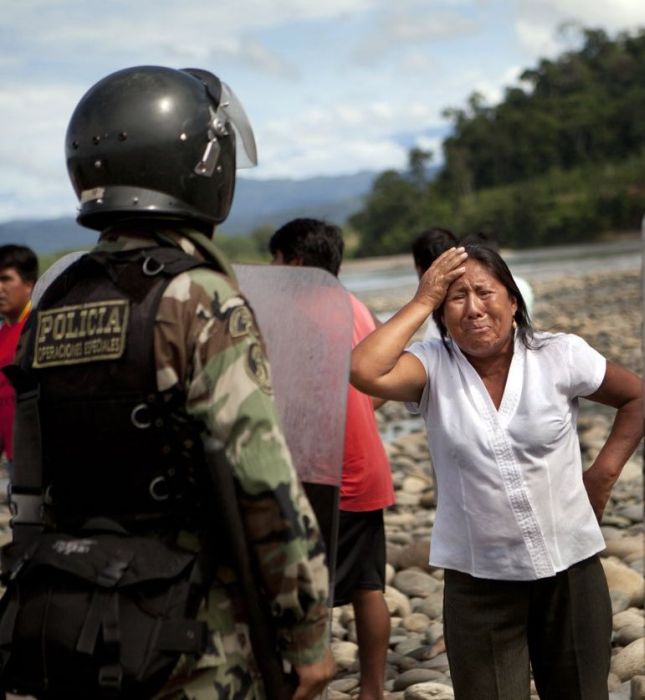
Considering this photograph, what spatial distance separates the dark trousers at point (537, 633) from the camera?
3.21 m

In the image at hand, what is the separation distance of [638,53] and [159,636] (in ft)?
401

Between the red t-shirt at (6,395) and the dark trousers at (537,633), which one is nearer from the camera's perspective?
the dark trousers at (537,633)

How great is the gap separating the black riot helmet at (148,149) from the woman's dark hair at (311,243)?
2.01 metres

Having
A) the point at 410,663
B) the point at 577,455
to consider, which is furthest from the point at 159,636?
the point at 410,663

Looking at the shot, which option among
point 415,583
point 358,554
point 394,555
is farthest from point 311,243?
point 394,555

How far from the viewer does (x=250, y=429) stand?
220cm

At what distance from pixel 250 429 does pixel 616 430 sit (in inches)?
60.7

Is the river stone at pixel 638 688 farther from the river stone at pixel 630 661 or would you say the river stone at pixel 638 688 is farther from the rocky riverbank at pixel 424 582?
the river stone at pixel 630 661

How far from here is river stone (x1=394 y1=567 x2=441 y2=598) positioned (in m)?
6.86

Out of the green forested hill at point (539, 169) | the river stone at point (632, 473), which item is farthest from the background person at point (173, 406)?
the green forested hill at point (539, 169)

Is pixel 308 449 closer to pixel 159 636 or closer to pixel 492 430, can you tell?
pixel 159 636

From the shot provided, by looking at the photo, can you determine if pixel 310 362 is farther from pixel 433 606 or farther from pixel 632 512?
pixel 632 512

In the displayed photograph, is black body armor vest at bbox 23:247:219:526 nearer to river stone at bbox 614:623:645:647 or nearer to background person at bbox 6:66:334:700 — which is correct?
background person at bbox 6:66:334:700

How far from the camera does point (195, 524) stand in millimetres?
2271
